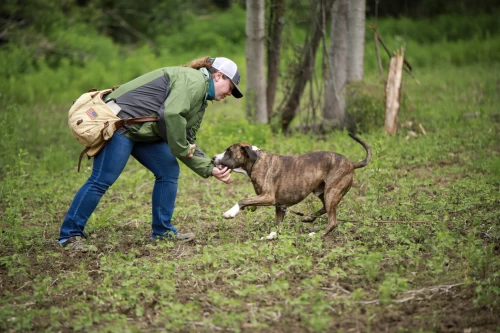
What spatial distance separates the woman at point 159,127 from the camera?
6.34 metres

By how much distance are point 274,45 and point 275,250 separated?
6.92 meters

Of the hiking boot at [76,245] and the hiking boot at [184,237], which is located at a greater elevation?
the hiking boot at [76,245]

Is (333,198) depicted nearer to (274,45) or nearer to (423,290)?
(423,290)

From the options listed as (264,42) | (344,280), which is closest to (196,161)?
(344,280)

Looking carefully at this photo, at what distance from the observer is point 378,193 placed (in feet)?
25.4

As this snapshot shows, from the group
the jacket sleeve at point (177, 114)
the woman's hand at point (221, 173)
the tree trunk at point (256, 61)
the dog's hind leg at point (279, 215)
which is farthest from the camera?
the tree trunk at point (256, 61)

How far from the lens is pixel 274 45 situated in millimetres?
12273

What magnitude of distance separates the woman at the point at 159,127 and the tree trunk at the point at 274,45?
565 centimetres

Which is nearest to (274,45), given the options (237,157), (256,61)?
(256,61)

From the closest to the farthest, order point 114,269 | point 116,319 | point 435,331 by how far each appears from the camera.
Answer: point 435,331 → point 116,319 → point 114,269

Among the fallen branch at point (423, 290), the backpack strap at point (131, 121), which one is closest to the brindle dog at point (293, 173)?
the backpack strap at point (131, 121)

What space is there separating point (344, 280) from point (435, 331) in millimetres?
1082

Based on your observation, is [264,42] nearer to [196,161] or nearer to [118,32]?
[196,161]

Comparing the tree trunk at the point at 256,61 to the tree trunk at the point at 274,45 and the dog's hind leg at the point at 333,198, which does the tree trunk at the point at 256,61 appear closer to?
the tree trunk at the point at 274,45
